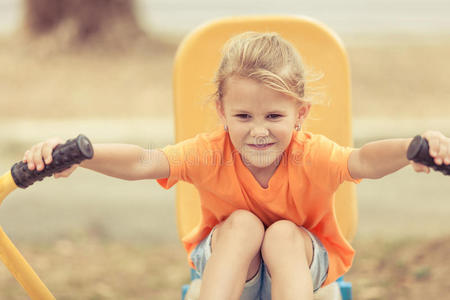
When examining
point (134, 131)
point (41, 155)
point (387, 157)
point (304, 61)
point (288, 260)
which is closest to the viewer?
point (41, 155)

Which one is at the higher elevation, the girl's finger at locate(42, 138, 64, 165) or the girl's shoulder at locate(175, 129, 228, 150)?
the girl's finger at locate(42, 138, 64, 165)

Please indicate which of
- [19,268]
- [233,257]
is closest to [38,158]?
[19,268]

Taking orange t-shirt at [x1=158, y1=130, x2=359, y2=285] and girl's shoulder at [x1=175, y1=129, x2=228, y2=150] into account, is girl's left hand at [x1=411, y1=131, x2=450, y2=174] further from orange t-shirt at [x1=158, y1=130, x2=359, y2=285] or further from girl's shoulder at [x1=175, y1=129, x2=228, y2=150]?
girl's shoulder at [x1=175, y1=129, x2=228, y2=150]

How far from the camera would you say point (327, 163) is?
1.56 m

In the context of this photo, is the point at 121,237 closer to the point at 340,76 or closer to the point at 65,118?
the point at 340,76

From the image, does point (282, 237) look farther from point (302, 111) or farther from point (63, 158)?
point (63, 158)

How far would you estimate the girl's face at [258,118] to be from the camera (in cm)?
150

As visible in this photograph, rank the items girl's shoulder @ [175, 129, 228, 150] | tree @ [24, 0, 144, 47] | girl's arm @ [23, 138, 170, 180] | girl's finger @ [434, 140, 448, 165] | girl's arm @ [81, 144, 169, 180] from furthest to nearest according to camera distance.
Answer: tree @ [24, 0, 144, 47]
girl's shoulder @ [175, 129, 228, 150]
girl's arm @ [81, 144, 169, 180]
girl's arm @ [23, 138, 170, 180]
girl's finger @ [434, 140, 448, 165]

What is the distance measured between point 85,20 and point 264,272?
5304 mm

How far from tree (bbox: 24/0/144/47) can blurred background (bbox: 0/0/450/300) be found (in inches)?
0.5

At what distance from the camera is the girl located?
1.46 metres

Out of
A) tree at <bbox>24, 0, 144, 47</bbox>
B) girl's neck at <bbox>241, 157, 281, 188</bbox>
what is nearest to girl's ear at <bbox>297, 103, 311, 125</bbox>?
girl's neck at <bbox>241, 157, 281, 188</bbox>

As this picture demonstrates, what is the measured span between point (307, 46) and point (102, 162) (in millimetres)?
949

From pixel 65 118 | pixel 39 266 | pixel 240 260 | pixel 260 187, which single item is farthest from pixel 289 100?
pixel 65 118
